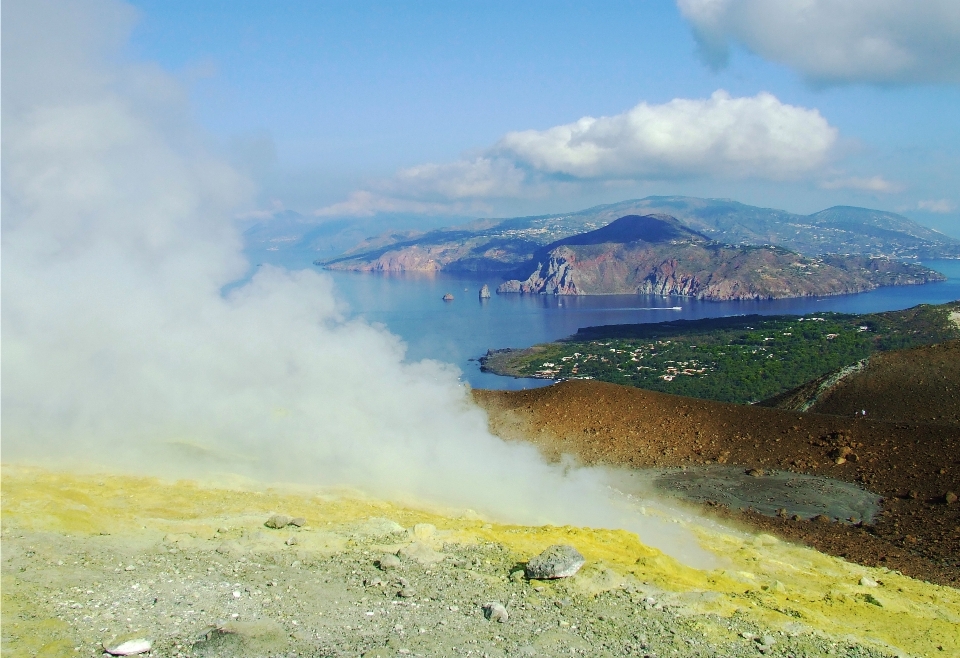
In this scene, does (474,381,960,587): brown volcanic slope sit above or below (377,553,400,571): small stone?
below

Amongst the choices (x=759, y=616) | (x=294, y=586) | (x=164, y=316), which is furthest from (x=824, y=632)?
(x=164, y=316)

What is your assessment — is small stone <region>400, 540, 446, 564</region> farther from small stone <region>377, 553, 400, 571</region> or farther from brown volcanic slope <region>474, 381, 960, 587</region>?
brown volcanic slope <region>474, 381, 960, 587</region>

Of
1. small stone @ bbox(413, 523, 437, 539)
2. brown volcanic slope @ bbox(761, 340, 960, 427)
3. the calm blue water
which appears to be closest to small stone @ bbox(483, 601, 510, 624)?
small stone @ bbox(413, 523, 437, 539)

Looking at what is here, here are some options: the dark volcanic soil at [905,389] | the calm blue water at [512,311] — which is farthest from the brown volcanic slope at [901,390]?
the calm blue water at [512,311]

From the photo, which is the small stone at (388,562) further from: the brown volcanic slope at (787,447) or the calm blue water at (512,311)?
the calm blue water at (512,311)

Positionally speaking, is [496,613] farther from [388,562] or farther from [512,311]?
[512,311]

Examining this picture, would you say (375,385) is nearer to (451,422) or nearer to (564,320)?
(451,422)
